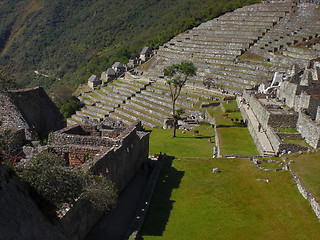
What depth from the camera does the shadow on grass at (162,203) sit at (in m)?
11.4

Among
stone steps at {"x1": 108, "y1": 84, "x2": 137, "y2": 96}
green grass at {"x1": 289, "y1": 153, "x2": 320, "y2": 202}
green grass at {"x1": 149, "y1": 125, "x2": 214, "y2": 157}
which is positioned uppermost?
green grass at {"x1": 289, "y1": 153, "x2": 320, "y2": 202}

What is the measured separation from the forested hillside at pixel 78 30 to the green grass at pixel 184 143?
4423 centimetres

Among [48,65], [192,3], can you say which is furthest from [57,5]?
[192,3]

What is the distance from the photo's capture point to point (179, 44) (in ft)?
187

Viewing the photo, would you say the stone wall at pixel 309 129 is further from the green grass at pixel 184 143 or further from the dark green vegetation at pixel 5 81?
the dark green vegetation at pixel 5 81

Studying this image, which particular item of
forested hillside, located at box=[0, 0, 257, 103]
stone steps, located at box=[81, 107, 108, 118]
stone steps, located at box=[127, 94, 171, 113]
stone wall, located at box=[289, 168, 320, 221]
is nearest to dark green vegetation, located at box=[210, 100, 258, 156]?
stone wall, located at box=[289, 168, 320, 221]

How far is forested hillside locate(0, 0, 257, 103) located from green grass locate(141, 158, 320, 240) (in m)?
57.0

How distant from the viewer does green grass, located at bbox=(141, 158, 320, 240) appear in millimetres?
10969

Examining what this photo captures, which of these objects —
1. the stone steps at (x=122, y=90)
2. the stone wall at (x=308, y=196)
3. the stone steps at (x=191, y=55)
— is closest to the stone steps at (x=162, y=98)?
the stone steps at (x=122, y=90)

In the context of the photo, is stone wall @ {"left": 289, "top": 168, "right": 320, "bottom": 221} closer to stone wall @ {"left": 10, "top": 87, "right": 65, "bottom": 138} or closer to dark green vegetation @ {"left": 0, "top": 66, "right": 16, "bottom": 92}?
stone wall @ {"left": 10, "top": 87, "right": 65, "bottom": 138}

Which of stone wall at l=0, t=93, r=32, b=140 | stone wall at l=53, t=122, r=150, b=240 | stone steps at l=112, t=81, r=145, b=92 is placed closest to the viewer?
stone wall at l=53, t=122, r=150, b=240

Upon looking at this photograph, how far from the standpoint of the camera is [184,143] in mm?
24609

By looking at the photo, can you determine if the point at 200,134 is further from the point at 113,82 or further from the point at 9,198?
the point at 113,82

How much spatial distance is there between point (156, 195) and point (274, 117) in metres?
10.9
